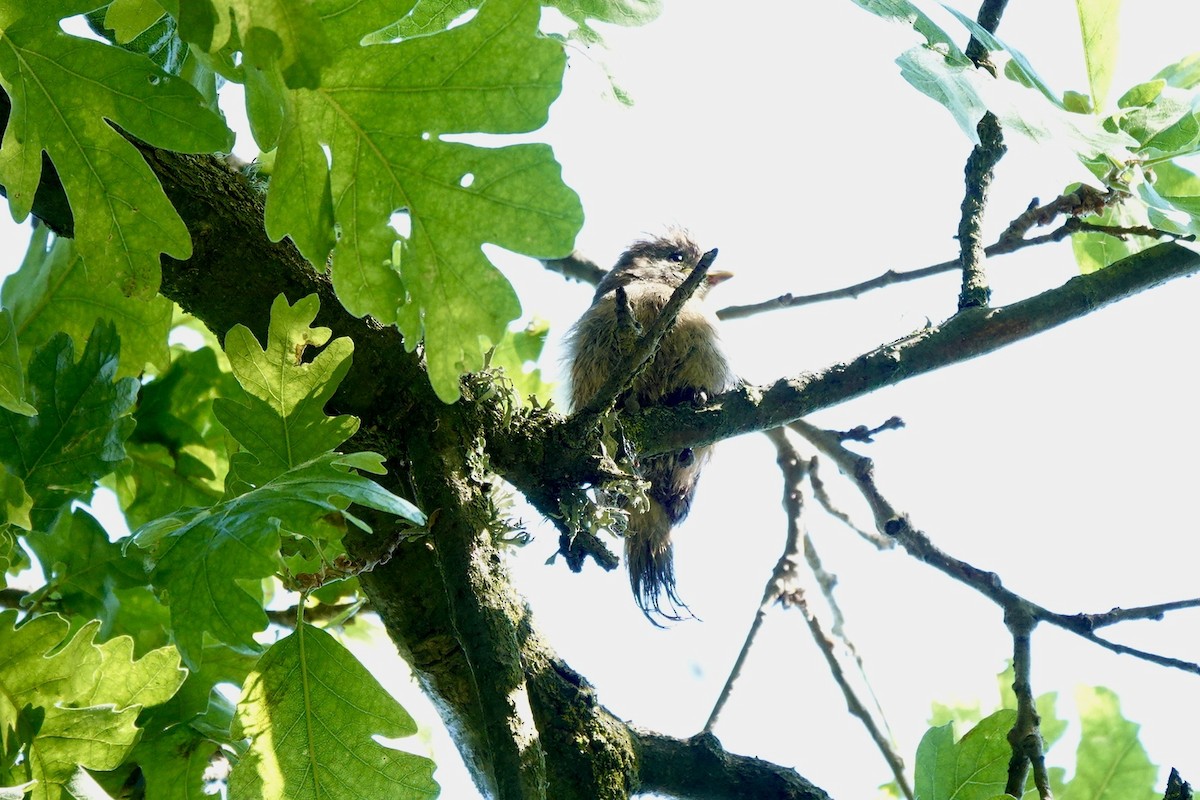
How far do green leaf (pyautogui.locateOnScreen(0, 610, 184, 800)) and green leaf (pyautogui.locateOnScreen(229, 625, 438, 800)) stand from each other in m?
0.19

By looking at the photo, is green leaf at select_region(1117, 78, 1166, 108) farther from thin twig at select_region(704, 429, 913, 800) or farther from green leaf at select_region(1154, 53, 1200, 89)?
thin twig at select_region(704, 429, 913, 800)

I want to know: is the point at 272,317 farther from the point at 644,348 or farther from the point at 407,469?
the point at 644,348

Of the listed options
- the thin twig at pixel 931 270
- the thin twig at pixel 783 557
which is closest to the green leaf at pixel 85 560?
the thin twig at pixel 783 557

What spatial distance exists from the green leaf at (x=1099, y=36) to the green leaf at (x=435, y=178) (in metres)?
1.42

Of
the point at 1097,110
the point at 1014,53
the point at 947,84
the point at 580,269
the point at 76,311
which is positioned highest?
the point at 580,269

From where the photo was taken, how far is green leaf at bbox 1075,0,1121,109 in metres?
2.16

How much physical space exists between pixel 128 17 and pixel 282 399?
0.53m

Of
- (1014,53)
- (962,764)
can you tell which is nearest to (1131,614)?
(962,764)

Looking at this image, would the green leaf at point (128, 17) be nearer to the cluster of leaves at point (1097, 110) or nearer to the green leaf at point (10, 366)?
the green leaf at point (10, 366)

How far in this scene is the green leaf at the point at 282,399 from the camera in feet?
4.90

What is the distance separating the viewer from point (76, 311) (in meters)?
2.04

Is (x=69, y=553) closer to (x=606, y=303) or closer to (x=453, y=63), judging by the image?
(x=453, y=63)

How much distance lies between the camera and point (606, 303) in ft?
11.0

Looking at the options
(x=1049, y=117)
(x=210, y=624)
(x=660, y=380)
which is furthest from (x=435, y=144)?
(x=660, y=380)
